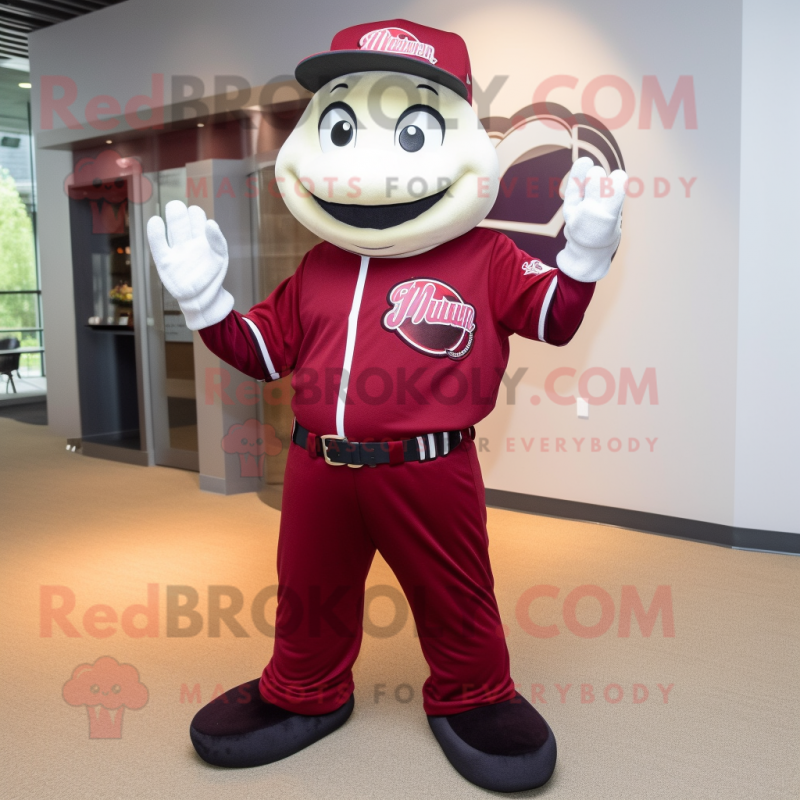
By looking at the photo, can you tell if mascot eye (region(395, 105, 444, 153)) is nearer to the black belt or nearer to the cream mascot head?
the cream mascot head

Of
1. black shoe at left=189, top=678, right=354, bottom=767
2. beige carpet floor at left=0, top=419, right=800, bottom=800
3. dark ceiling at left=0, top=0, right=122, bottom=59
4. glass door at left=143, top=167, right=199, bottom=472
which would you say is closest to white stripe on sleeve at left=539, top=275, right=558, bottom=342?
beige carpet floor at left=0, top=419, right=800, bottom=800

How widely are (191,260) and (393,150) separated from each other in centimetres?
51

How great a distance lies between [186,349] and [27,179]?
13.3 feet

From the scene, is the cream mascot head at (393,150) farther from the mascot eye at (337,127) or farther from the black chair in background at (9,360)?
the black chair in background at (9,360)

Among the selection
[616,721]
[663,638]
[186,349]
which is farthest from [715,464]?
[186,349]

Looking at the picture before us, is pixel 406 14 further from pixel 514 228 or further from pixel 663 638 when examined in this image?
pixel 663 638

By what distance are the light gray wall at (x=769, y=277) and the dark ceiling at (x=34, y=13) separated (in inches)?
181

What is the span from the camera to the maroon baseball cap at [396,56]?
6.26 ft

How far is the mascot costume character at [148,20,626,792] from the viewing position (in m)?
1.92

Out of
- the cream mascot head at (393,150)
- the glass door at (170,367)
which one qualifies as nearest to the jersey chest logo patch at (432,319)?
the cream mascot head at (393,150)

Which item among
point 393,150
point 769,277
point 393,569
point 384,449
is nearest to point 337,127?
point 393,150

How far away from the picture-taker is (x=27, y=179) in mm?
8242

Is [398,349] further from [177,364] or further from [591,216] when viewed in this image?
[177,364]

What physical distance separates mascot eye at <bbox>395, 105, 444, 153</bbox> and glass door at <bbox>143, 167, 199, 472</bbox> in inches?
141
